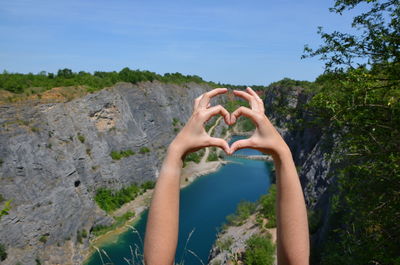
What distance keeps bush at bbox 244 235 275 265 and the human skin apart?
61.5ft

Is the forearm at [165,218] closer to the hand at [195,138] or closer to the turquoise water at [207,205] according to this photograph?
the hand at [195,138]

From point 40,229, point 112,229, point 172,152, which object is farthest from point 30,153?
point 172,152

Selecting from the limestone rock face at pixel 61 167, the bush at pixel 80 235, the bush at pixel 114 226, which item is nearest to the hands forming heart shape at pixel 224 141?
the limestone rock face at pixel 61 167

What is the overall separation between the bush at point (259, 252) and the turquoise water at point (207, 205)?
276 centimetres

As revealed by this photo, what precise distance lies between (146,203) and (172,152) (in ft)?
131

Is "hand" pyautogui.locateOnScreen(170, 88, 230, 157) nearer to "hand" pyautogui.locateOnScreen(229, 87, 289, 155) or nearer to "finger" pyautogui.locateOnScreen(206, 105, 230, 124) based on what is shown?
"finger" pyautogui.locateOnScreen(206, 105, 230, 124)

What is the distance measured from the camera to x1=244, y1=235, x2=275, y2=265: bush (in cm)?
2041

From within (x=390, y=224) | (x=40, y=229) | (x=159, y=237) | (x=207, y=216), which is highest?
(x=159, y=237)

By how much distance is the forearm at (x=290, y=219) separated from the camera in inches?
98.5

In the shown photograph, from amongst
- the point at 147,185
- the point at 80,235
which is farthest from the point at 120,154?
the point at 80,235

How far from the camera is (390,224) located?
6129 millimetres

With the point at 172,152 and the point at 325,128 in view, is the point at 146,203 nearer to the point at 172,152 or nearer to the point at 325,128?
the point at 325,128

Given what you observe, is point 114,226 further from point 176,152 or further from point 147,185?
point 176,152

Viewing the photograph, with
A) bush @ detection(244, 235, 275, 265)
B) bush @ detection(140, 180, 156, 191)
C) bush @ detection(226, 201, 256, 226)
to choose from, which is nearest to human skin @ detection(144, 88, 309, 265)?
bush @ detection(244, 235, 275, 265)
